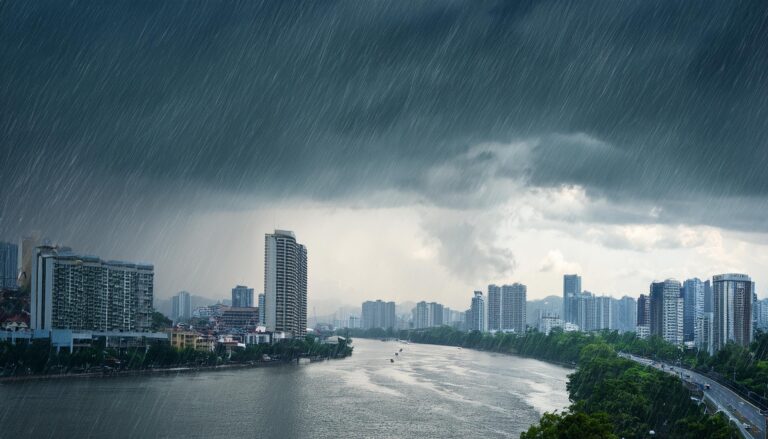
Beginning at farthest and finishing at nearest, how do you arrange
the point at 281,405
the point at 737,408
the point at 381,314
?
the point at 381,314, the point at 281,405, the point at 737,408

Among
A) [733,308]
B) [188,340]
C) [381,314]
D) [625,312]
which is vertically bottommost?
[381,314]

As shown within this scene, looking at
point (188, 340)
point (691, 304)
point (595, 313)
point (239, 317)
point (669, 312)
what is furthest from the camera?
point (595, 313)

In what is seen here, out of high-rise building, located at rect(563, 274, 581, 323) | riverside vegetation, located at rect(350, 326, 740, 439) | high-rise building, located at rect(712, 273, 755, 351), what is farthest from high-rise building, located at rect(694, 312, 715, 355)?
high-rise building, located at rect(563, 274, 581, 323)

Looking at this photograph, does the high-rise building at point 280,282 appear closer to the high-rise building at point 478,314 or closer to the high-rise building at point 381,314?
the high-rise building at point 478,314

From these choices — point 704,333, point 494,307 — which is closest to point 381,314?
point 494,307

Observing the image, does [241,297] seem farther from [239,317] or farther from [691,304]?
[691,304]

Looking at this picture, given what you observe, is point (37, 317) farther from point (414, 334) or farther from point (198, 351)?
point (414, 334)
